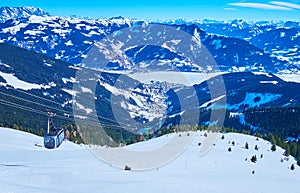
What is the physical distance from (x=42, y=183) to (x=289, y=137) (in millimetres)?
106124

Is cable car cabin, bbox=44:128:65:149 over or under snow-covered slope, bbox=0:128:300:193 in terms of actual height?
over

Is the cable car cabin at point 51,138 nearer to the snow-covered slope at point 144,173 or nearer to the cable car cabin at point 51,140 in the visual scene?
the cable car cabin at point 51,140

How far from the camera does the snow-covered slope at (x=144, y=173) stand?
57.1ft

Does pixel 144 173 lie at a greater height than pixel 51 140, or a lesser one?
lesser

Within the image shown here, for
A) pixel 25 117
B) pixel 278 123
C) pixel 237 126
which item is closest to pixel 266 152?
pixel 278 123

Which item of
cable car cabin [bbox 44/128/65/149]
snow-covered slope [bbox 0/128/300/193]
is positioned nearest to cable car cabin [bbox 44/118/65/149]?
cable car cabin [bbox 44/128/65/149]

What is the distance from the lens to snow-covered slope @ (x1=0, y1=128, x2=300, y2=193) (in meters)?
17.4

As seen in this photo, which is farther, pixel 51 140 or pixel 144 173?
pixel 51 140

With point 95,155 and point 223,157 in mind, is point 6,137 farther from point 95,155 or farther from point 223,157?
point 223,157

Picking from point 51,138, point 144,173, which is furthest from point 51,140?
point 144,173

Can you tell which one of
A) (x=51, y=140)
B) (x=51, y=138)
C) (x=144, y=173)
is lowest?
Result: (x=144, y=173)

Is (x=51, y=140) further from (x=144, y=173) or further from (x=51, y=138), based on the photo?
(x=144, y=173)

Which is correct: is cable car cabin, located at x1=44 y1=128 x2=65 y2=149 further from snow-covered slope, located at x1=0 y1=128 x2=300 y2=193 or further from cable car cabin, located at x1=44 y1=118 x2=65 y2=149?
snow-covered slope, located at x1=0 y1=128 x2=300 y2=193

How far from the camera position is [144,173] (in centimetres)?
2175
